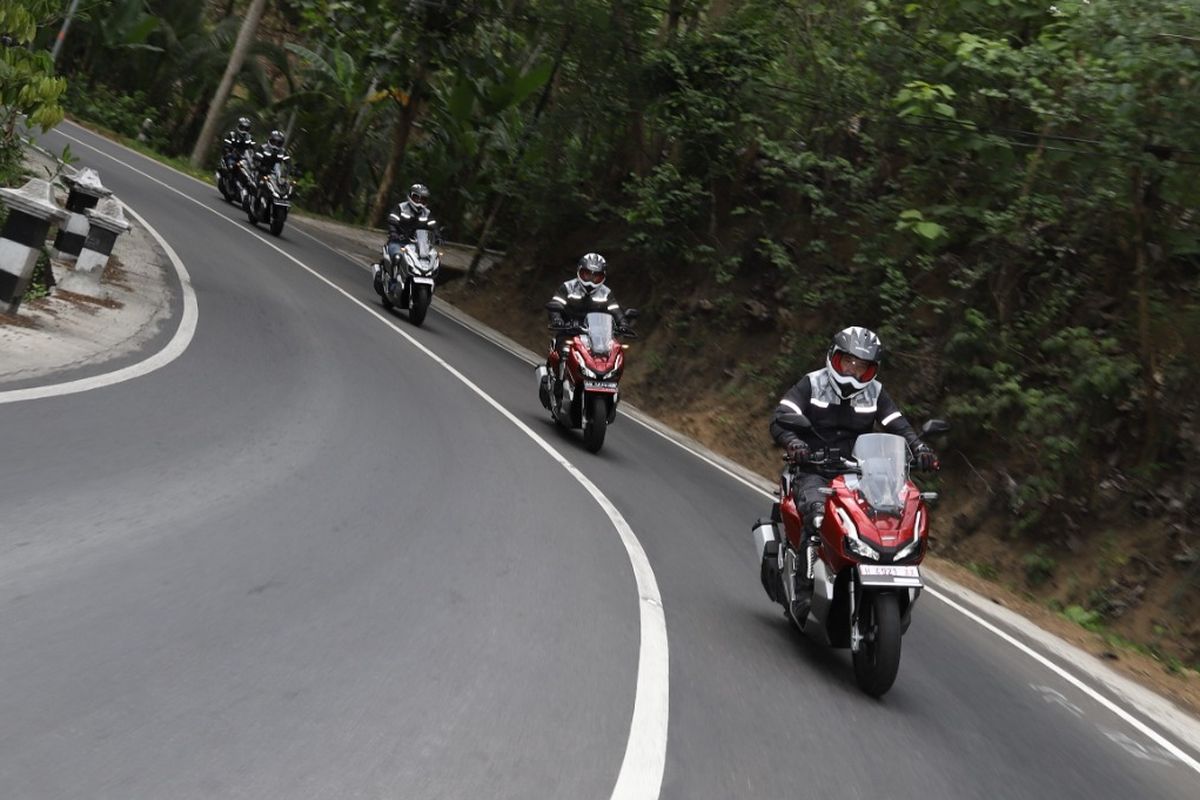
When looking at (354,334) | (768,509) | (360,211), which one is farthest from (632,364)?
(360,211)

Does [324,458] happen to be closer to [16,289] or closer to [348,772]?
[16,289]

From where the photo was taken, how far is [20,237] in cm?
1014

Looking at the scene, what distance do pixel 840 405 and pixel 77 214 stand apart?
950 centimetres

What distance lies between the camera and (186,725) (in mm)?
4363

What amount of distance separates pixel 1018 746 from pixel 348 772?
4.06 metres

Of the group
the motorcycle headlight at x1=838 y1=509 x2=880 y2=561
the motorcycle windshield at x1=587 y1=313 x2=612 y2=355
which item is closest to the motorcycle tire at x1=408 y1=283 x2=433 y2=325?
the motorcycle windshield at x1=587 y1=313 x2=612 y2=355

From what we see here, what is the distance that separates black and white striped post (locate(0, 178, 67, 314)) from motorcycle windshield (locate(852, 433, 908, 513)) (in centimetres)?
686

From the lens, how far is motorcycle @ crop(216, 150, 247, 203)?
3053 centimetres

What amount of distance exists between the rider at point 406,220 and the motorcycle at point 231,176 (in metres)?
9.92

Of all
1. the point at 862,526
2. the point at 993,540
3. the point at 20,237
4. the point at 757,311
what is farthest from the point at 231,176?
the point at 862,526

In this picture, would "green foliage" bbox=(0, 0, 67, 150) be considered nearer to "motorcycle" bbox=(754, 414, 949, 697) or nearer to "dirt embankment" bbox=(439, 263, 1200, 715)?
"motorcycle" bbox=(754, 414, 949, 697)

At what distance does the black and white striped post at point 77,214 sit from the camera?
45.1 ft

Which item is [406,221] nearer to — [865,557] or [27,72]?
[27,72]

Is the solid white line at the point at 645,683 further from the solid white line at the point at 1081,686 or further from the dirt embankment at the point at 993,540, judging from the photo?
the dirt embankment at the point at 993,540
